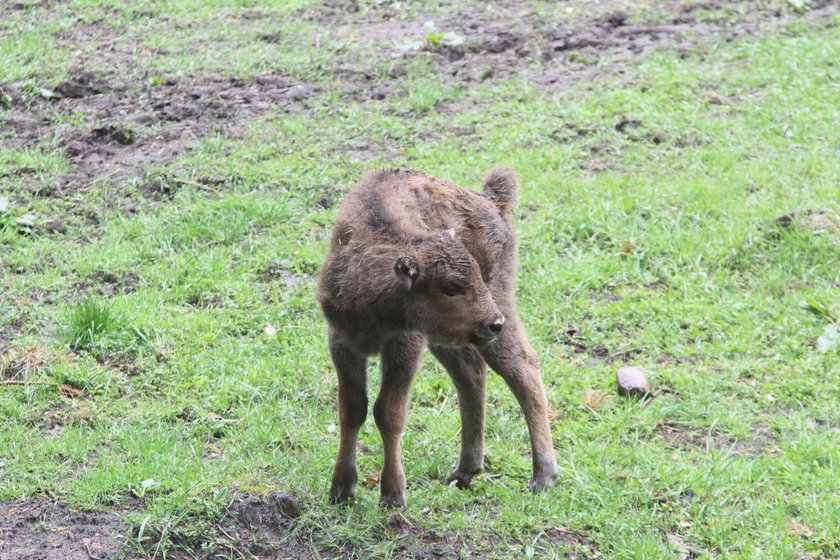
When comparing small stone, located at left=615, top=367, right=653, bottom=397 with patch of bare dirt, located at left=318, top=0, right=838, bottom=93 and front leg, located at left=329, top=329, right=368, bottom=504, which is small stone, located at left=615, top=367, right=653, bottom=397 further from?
patch of bare dirt, located at left=318, top=0, right=838, bottom=93

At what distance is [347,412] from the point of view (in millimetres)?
5750

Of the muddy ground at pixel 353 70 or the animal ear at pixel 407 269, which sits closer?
the animal ear at pixel 407 269

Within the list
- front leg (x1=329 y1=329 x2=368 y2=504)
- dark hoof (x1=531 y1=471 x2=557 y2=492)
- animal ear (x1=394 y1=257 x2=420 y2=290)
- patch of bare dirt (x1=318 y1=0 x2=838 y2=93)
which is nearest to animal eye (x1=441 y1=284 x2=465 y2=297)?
animal ear (x1=394 y1=257 x2=420 y2=290)

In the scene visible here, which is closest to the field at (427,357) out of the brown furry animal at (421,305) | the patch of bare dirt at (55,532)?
the patch of bare dirt at (55,532)

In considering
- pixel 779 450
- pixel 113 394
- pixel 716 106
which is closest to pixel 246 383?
pixel 113 394

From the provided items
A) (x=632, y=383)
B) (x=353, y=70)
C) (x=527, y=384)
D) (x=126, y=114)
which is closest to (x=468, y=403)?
(x=527, y=384)

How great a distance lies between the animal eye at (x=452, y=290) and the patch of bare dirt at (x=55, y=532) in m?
1.98

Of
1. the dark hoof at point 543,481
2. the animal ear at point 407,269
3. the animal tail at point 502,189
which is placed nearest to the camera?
the animal ear at point 407,269

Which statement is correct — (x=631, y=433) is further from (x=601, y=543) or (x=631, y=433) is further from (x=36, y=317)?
(x=36, y=317)

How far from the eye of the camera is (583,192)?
9.51 m

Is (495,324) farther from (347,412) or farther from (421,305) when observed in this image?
(347,412)

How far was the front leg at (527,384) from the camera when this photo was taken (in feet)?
20.1

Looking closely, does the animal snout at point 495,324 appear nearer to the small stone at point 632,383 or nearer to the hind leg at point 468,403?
the hind leg at point 468,403

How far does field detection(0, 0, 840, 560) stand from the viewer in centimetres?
569
